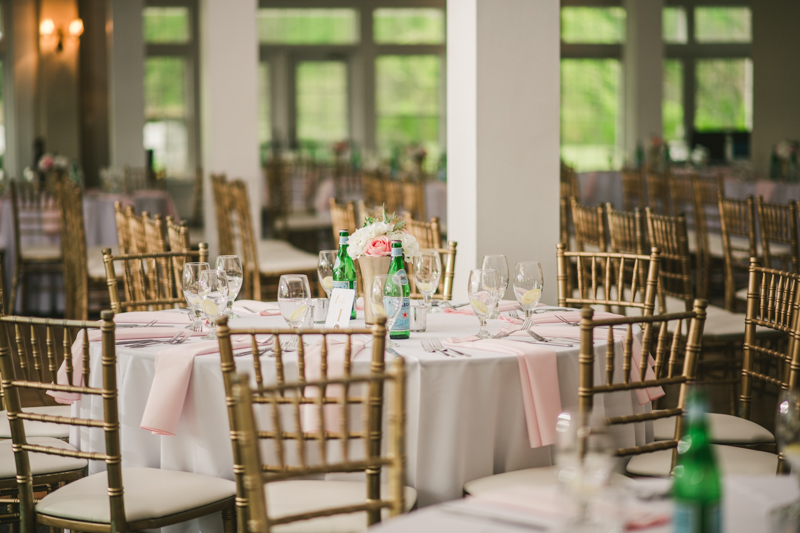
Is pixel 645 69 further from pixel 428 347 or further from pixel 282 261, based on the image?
pixel 428 347

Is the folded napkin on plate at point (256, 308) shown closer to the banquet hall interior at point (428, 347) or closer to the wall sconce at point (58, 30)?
the banquet hall interior at point (428, 347)

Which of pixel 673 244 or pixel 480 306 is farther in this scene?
pixel 673 244

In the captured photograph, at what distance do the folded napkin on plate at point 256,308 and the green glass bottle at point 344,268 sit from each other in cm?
28

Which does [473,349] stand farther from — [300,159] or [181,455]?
[300,159]

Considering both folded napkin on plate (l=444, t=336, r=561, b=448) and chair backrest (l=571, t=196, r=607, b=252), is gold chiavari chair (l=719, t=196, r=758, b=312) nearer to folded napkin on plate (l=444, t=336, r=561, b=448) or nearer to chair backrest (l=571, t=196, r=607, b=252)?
chair backrest (l=571, t=196, r=607, b=252)

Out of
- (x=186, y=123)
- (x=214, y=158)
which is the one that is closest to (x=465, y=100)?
(x=214, y=158)

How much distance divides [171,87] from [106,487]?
11833mm

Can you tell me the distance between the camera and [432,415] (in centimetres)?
224

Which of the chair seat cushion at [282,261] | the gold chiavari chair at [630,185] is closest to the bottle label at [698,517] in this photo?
the chair seat cushion at [282,261]

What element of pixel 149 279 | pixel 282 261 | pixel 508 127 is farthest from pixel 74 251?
pixel 508 127

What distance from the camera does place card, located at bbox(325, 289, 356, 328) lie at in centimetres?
252

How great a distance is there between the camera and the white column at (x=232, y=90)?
663 centimetres

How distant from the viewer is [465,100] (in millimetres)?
3832

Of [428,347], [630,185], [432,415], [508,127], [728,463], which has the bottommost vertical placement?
[728,463]
